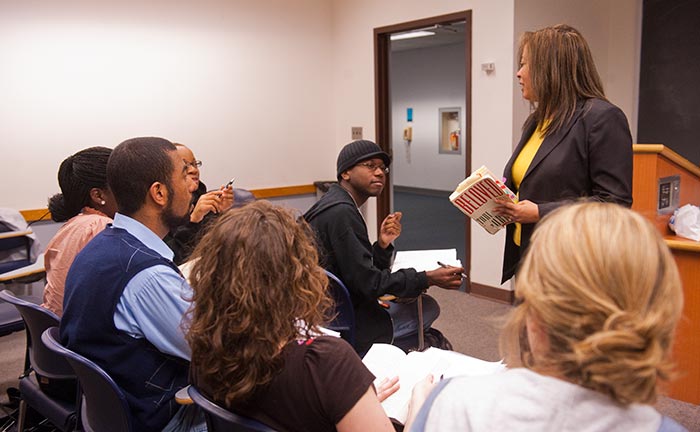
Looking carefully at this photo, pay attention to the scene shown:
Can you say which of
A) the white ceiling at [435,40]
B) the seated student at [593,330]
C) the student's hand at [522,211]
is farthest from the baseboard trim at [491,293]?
the white ceiling at [435,40]

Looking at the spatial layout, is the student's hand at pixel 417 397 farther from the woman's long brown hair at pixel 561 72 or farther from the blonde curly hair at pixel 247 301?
the woman's long brown hair at pixel 561 72

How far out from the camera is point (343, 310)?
83.9 inches

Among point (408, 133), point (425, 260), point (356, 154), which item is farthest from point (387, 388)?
point (408, 133)

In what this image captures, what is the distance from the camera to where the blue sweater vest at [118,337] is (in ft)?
4.70

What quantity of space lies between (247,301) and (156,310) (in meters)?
0.45

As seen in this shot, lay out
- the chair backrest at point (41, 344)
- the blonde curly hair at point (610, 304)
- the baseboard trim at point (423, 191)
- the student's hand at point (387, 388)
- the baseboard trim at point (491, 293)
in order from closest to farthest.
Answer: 1. the blonde curly hair at point (610, 304)
2. the student's hand at point (387, 388)
3. the chair backrest at point (41, 344)
4. the baseboard trim at point (491, 293)
5. the baseboard trim at point (423, 191)

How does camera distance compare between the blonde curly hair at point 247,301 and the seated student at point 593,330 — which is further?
the blonde curly hair at point 247,301

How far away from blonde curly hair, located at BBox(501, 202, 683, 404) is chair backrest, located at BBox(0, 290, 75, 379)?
1.52m

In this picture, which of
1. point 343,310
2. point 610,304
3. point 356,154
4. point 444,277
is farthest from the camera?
point 356,154

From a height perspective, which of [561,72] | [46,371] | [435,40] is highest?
[435,40]

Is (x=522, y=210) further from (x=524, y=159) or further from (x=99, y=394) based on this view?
(x=99, y=394)

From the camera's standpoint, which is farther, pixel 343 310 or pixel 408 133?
pixel 408 133

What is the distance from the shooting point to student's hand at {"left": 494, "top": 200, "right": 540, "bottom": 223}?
1.96 meters

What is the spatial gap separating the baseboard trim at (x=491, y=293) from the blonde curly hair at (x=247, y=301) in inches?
133
